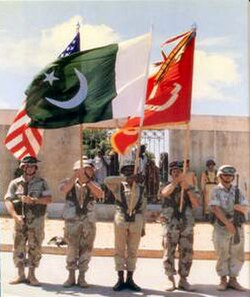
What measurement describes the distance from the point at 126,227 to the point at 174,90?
1551 mm

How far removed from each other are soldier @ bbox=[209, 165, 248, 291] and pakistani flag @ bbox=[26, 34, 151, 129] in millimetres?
1366

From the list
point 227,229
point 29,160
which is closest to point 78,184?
point 29,160

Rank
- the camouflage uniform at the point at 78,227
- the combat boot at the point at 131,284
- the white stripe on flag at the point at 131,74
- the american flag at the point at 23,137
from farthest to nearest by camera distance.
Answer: the american flag at the point at 23,137, the camouflage uniform at the point at 78,227, the combat boot at the point at 131,284, the white stripe on flag at the point at 131,74

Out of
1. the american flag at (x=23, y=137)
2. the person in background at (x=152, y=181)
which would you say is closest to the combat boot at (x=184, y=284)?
the american flag at (x=23, y=137)

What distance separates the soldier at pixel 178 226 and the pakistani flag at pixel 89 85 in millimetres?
953

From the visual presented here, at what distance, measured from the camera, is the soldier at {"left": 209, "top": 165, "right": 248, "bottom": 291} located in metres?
6.21

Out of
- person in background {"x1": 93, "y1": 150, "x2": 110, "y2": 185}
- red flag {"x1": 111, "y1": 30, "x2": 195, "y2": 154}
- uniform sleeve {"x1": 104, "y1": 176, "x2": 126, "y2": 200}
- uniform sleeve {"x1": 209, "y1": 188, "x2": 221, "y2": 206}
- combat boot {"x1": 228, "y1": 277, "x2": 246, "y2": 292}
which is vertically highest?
red flag {"x1": 111, "y1": 30, "x2": 195, "y2": 154}

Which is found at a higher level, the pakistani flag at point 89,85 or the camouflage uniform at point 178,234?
the pakistani flag at point 89,85

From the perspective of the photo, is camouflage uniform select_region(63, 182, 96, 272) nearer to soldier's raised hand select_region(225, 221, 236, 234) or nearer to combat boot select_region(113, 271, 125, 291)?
combat boot select_region(113, 271, 125, 291)

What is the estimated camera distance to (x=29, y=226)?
634 centimetres

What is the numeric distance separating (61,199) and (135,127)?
496 cm

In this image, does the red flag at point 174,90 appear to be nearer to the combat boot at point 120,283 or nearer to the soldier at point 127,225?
the soldier at point 127,225

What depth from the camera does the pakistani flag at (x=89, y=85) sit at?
6.02 m

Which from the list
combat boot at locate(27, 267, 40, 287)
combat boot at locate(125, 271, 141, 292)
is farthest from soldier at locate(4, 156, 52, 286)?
combat boot at locate(125, 271, 141, 292)
